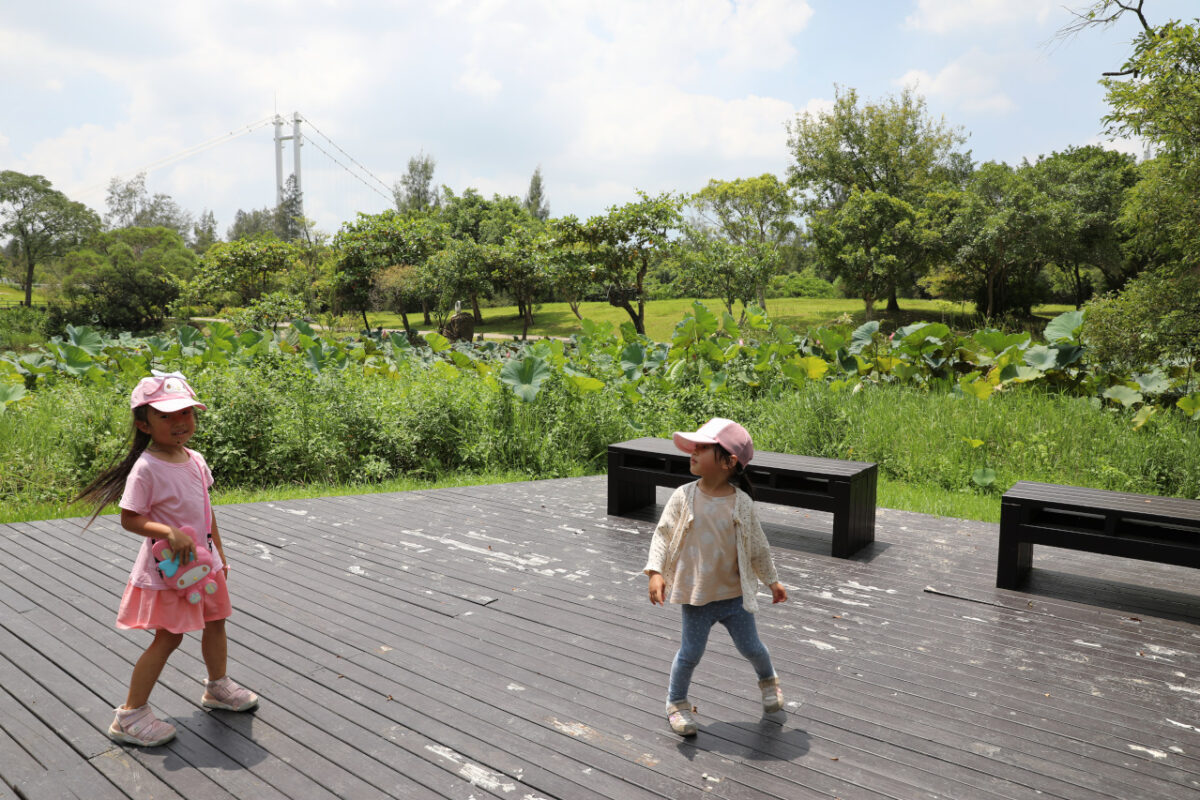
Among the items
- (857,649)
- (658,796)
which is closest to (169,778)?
(658,796)

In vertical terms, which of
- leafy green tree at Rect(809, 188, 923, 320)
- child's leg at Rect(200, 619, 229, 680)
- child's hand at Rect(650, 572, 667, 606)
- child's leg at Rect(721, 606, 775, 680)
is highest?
leafy green tree at Rect(809, 188, 923, 320)

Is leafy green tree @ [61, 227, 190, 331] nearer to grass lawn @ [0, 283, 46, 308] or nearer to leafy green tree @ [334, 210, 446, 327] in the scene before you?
leafy green tree @ [334, 210, 446, 327]

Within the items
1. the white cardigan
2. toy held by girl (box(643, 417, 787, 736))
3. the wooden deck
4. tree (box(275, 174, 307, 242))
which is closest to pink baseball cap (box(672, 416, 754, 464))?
toy held by girl (box(643, 417, 787, 736))

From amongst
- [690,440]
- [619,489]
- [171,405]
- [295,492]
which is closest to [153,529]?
[171,405]

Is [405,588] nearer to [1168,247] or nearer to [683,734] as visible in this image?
[683,734]

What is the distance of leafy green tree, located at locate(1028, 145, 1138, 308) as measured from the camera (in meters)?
24.1

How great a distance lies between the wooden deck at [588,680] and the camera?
2268 millimetres

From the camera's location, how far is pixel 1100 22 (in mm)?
9180

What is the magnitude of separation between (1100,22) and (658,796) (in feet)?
35.3

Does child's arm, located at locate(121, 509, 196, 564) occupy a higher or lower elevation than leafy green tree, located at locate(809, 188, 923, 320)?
lower

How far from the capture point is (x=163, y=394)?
2.36 metres

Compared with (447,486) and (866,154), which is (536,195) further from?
(447,486)

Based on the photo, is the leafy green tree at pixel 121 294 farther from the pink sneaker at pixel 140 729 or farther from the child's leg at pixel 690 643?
the child's leg at pixel 690 643

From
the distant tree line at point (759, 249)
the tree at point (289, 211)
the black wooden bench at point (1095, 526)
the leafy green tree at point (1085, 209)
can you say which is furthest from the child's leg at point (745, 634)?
the tree at point (289, 211)
